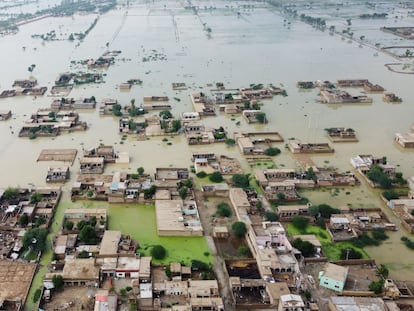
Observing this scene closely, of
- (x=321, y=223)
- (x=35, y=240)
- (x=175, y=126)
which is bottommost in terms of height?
(x=321, y=223)

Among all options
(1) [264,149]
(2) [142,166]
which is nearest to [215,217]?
(2) [142,166]

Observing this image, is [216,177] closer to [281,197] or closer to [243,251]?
[281,197]

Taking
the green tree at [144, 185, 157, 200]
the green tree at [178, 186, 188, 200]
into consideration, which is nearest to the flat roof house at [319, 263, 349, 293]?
the green tree at [178, 186, 188, 200]

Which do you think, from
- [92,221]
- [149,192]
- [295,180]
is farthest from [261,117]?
[92,221]

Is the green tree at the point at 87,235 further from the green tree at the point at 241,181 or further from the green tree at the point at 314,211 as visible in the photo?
the green tree at the point at 314,211

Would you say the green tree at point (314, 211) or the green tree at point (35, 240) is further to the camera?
the green tree at point (314, 211)

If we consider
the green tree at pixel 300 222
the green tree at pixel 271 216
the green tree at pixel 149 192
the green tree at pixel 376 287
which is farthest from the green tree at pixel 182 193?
the green tree at pixel 376 287
